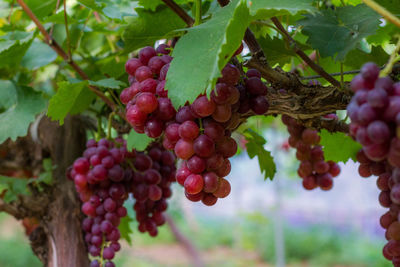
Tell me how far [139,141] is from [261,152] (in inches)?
9.6

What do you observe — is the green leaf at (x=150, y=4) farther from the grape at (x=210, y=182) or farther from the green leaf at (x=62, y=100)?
the grape at (x=210, y=182)

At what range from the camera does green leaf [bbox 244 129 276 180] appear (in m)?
0.77

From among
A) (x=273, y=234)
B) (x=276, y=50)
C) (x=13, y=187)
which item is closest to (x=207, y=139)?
(x=276, y=50)

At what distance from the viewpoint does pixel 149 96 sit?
1.50ft

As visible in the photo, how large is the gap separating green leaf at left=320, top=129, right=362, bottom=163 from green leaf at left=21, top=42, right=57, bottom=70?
0.58 meters

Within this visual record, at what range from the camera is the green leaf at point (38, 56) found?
0.86 meters

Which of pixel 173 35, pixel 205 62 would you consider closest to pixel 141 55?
pixel 173 35

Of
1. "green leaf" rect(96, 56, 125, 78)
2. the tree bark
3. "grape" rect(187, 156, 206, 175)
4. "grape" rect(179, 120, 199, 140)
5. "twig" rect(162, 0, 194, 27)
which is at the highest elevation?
"twig" rect(162, 0, 194, 27)

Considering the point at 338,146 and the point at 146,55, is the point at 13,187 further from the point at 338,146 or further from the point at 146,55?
the point at 338,146

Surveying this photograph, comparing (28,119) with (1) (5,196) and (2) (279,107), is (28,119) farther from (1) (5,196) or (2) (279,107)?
(2) (279,107)

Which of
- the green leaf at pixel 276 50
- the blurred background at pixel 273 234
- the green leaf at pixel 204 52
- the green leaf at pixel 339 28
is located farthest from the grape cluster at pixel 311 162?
the blurred background at pixel 273 234

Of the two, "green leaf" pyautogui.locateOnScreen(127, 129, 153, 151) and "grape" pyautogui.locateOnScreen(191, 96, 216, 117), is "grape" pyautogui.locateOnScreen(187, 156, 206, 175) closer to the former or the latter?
→ "grape" pyautogui.locateOnScreen(191, 96, 216, 117)

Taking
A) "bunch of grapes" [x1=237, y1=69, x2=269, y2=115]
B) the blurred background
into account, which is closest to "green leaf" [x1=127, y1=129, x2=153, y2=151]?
"bunch of grapes" [x1=237, y1=69, x2=269, y2=115]

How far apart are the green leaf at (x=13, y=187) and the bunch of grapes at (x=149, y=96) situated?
513 millimetres
